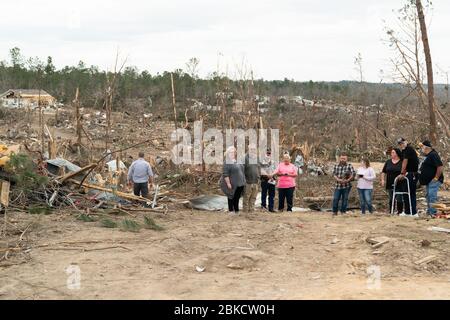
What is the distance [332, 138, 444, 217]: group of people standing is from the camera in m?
9.92

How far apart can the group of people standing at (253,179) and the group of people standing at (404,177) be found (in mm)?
1028

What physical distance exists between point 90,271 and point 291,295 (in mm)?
2412

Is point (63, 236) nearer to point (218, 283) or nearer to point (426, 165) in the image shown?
point (218, 283)

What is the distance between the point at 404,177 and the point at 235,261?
179 inches

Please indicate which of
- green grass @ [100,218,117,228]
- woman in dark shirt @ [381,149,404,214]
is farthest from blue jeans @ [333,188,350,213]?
green grass @ [100,218,117,228]

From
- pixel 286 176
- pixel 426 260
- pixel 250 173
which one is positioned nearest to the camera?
pixel 426 260

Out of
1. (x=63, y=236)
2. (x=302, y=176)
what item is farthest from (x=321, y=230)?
(x=302, y=176)

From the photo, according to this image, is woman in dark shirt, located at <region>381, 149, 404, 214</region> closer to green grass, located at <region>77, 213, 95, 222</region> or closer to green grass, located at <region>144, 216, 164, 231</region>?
green grass, located at <region>144, 216, 164, 231</region>

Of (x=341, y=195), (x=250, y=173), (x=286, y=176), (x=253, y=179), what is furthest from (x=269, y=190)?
(x=341, y=195)

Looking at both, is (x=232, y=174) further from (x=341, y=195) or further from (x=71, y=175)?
(x=71, y=175)

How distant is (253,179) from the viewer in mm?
10914

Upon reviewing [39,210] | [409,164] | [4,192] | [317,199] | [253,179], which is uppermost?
[409,164]

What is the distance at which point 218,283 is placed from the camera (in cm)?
621

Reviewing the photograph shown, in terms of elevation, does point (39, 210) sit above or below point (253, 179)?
below
